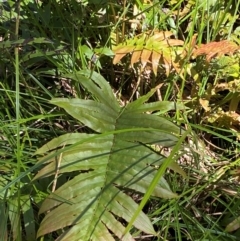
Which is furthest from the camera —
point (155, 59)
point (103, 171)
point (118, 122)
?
point (155, 59)

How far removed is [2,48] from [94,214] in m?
0.66

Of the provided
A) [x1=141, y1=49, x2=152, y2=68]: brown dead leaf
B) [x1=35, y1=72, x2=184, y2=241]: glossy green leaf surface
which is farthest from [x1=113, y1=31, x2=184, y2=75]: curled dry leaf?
[x1=35, y1=72, x2=184, y2=241]: glossy green leaf surface

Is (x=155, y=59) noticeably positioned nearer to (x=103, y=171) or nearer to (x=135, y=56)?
(x=135, y=56)

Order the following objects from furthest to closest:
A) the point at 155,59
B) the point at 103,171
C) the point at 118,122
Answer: the point at 155,59, the point at 118,122, the point at 103,171

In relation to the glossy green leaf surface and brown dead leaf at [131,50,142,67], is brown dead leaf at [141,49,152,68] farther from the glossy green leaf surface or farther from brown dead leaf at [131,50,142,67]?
the glossy green leaf surface

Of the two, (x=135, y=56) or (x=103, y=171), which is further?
(x=135, y=56)

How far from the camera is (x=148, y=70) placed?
1746 mm

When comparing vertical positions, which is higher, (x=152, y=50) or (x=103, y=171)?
(x=152, y=50)

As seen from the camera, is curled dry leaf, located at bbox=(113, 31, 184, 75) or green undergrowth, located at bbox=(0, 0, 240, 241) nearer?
green undergrowth, located at bbox=(0, 0, 240, 241)

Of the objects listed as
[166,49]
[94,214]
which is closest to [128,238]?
[94,214]

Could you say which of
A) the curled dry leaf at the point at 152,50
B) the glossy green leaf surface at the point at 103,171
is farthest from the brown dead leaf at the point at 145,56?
the glossy green leaf surface at the point at 103,171

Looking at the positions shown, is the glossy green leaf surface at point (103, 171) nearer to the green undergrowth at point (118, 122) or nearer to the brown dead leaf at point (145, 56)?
the green undergrowth at point (118, 122)

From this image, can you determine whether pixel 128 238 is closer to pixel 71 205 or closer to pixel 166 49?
pixel 71 205

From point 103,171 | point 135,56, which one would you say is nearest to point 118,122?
point 103,171
